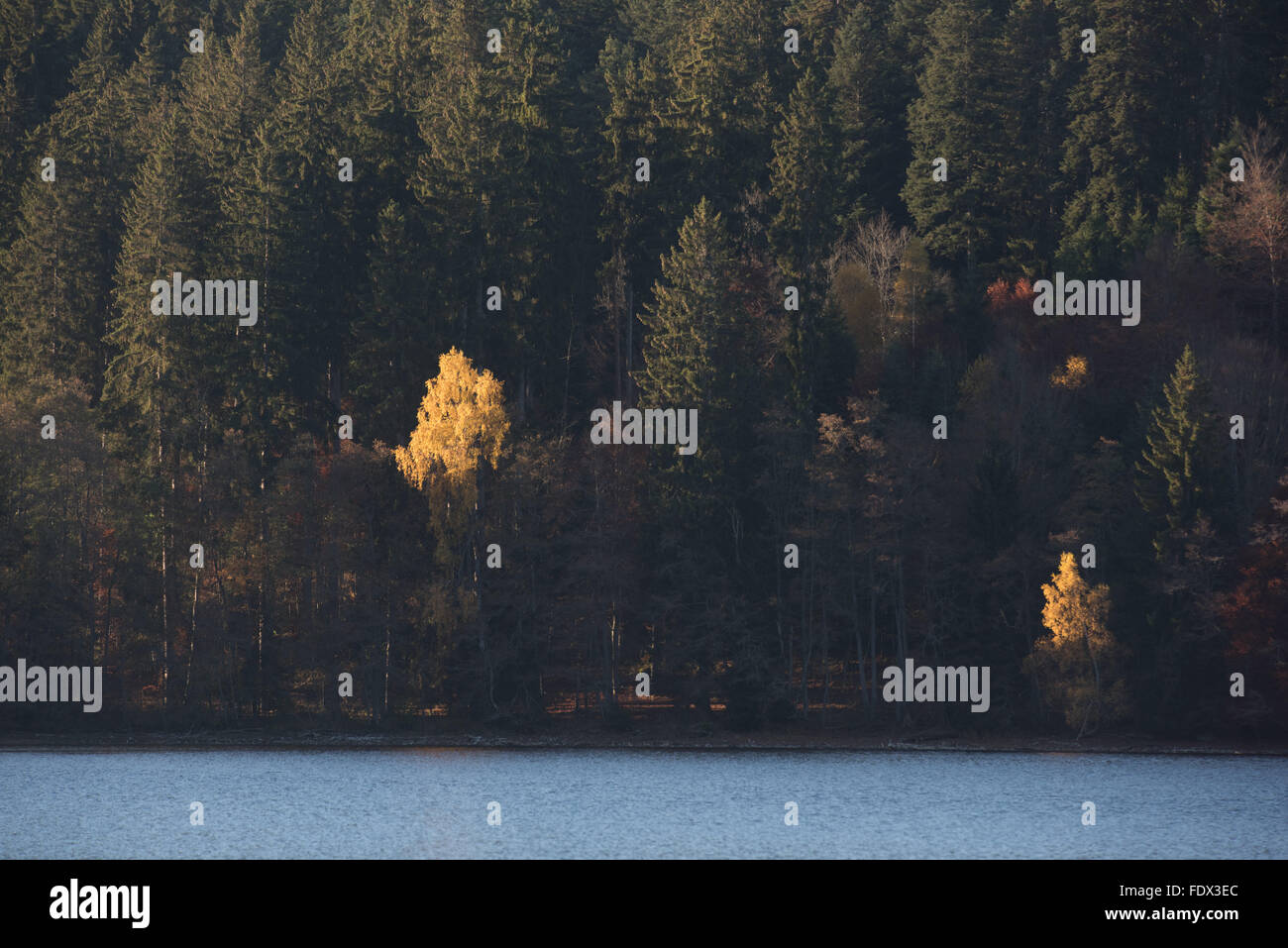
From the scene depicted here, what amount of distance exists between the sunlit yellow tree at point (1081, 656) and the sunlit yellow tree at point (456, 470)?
24400 mm

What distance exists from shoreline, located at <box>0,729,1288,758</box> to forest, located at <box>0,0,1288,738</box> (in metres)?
1.23

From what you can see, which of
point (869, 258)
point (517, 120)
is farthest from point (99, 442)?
point (869, 258)

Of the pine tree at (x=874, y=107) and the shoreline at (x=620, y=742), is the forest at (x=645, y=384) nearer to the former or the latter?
the shoreline at (x=620, y=742)

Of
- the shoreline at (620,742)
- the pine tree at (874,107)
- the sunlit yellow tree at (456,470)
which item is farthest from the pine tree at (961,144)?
the sunlit yellow tree at (456,470)

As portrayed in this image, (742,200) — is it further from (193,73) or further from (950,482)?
(193,73)

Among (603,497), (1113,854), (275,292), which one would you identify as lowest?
(1113,854)

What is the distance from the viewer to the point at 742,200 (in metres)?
87.9

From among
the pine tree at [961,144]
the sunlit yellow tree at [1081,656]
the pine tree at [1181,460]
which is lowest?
the sunlit yellow tree at [1081,656]

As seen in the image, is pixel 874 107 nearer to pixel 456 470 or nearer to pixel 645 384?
pixel 645 384

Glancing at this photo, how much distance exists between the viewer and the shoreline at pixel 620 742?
66438 mm

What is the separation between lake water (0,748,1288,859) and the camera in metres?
41.5

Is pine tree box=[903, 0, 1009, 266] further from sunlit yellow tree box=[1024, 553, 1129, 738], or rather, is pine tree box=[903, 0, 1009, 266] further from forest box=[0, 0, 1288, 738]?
sunlit yellow tree box=[1024, 553, 1129, 738]

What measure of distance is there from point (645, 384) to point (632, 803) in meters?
31.0

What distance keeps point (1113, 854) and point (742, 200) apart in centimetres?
5385
